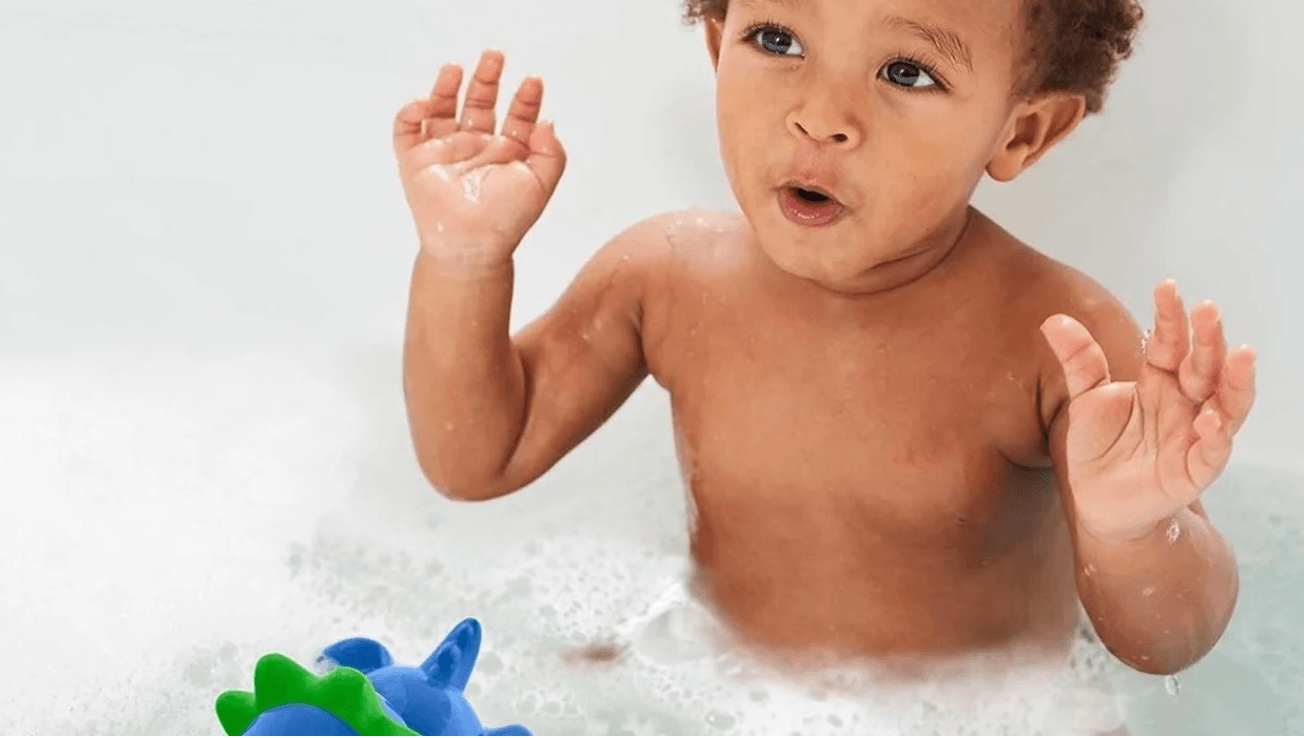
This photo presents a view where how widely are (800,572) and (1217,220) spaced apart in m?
0.57

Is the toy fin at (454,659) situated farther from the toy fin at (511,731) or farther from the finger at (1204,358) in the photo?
the finger at (1204,358)

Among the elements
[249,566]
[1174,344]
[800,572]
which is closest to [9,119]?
[249,566]

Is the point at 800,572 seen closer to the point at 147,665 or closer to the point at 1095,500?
the point at 1095,500

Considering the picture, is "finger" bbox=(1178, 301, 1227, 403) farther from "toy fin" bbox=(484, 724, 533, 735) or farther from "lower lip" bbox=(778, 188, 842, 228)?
"toy fin" bbox=(484, 724, 533, 735)

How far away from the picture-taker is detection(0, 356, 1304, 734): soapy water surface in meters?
1.13

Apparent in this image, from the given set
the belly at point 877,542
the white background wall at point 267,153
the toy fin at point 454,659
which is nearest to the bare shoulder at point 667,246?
the belly at point 877,542

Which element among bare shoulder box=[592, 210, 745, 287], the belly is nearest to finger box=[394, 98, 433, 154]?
bare shoulder box=[592, 210, 745, 287]

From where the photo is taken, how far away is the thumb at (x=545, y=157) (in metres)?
1.00

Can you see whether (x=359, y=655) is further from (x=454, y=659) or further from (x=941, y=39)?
(x=941, y=39)

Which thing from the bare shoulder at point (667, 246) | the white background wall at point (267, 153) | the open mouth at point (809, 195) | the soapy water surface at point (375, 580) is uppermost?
the open mouth at point (809, 195)

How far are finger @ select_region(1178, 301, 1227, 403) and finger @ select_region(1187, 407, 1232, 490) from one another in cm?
1

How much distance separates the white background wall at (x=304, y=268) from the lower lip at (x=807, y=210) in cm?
42

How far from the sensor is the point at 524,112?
→ 1.01m

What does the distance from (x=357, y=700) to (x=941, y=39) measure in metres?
0.43
